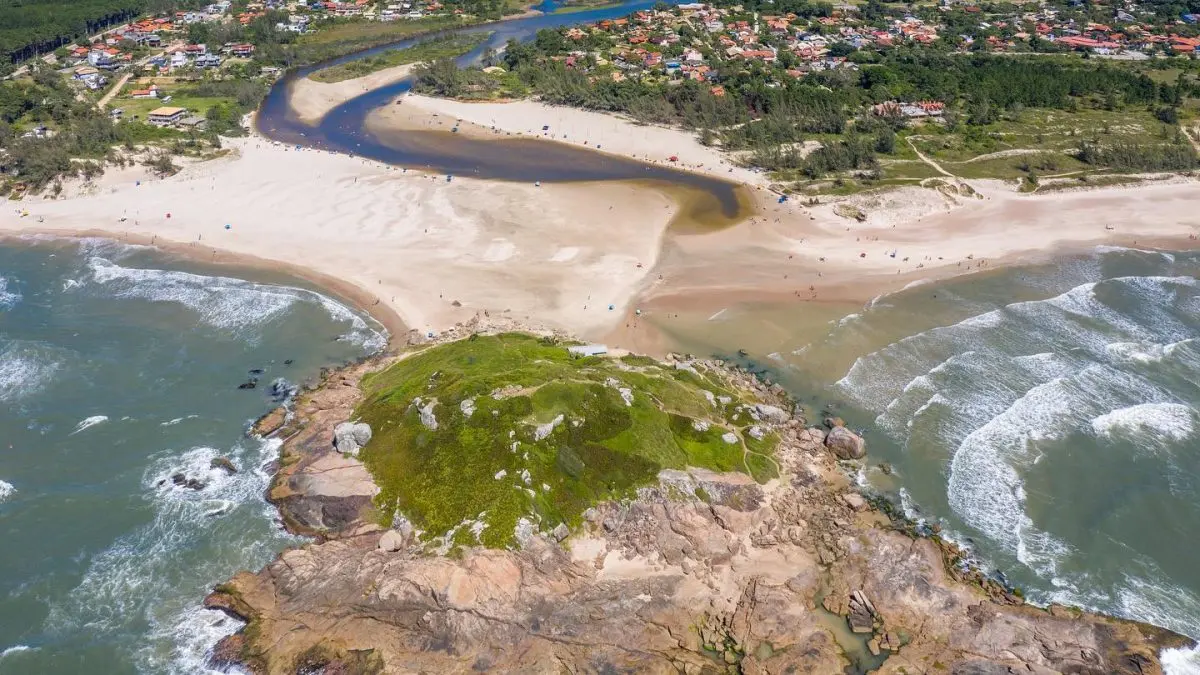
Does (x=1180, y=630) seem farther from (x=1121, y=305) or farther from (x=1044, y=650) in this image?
(x=1121, y=305)

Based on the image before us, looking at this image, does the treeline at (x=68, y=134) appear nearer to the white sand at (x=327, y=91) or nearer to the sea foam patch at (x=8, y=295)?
the white sand at (x=327, y=91)

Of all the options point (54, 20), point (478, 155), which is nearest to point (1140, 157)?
point (478, 155)

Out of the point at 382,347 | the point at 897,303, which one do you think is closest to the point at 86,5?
the point at 382,347

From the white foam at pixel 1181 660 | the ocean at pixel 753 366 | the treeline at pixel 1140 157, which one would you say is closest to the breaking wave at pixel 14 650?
the ocean at pixel 753 366

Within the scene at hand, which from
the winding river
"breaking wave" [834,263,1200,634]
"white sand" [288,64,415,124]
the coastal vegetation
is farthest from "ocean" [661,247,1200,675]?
the coastal vegetation

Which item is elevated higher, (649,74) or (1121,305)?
(649,74)

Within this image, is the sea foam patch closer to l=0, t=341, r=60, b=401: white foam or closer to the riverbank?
l=0, t=341, r=60, b=401: white foam
